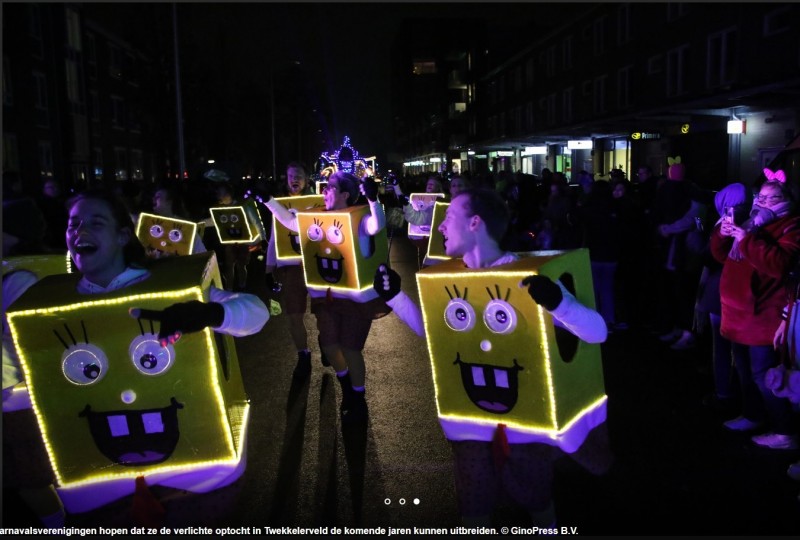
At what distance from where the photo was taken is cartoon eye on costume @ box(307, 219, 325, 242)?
5887mm

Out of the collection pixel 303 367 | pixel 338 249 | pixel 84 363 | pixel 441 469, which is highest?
pixel 338 249

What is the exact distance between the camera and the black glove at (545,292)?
8.71ft

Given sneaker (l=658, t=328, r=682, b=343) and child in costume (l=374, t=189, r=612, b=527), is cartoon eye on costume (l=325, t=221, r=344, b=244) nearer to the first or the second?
child in costume (l=374, t=189, r=612, b=527)

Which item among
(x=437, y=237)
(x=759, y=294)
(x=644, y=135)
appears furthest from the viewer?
(x=644, y=135)

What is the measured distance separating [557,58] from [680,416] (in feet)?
119

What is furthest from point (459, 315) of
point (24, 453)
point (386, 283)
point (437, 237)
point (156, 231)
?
point (437, 237)

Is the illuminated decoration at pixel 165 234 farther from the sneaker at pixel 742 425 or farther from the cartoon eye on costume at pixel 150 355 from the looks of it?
the sneaker at pixel 742 425

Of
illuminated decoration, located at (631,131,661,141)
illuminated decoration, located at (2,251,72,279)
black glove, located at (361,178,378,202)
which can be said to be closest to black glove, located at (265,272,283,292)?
black glove, located at (361,178,378,202)

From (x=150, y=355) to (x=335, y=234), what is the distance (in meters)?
3.25

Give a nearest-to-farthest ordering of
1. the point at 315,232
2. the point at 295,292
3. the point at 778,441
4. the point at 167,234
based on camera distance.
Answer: the point at 778,441 → the point at 315,232 → the point at 295,292 → the point at 167,234

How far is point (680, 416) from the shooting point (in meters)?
5.75

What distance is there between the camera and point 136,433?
2.70 metres

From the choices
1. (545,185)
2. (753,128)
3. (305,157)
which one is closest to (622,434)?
(545,185)

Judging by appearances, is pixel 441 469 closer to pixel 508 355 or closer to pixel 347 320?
pixel 347 320
